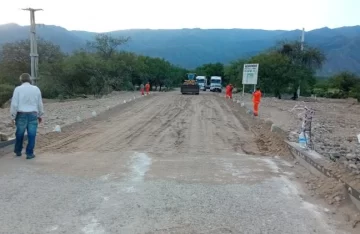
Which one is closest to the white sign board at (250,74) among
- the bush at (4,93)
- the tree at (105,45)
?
the bush at (4,93)

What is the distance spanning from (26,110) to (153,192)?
12.8 ft

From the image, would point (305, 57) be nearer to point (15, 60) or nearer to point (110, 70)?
point (110, 70)

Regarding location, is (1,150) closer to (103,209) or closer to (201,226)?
(103,209)

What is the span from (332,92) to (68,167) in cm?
6321

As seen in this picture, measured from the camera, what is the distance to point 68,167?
8102 mm

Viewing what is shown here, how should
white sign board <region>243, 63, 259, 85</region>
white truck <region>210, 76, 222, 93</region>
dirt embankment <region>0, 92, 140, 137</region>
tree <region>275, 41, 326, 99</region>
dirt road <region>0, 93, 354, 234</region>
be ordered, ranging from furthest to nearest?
white truck <region>210, 76, 222, 93</region> → tree <region>275, 41, 326, 99</region> → white sign board <region>243, 63, 259, 85</region> → dirt embankment <region>0, 92, 140, 137</region> → dirt road <region>0, 93, 354, 234</region>

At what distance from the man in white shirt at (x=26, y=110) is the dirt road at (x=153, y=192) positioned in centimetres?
44

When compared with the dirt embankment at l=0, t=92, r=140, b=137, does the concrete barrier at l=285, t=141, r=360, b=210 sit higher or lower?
higher

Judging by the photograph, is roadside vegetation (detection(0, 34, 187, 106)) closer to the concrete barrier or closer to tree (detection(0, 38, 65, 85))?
tree (detection(0, 38, 65, 85))

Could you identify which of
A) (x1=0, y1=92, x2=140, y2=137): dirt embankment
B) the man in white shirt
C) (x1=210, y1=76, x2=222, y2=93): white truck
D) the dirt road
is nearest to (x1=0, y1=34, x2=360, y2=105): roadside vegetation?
(x1=210, y1=76, x2=222, y2=93): white truck

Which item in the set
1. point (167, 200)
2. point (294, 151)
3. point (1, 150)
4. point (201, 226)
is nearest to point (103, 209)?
point (167, 200)

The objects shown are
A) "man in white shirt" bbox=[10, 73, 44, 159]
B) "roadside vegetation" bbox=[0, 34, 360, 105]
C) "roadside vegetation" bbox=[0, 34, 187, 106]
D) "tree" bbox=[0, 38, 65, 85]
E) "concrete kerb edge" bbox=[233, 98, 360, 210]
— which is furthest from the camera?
"tree" bbox=[0, 38, 65, 85]

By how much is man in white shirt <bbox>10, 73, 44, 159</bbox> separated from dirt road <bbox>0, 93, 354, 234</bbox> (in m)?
0.44

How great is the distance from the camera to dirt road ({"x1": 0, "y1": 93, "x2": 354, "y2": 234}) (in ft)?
16.6
